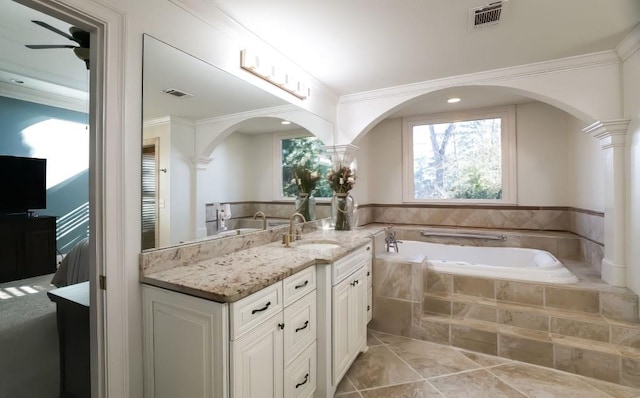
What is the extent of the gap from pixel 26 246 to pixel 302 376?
449cm

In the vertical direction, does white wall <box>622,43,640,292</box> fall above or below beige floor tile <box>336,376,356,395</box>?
above

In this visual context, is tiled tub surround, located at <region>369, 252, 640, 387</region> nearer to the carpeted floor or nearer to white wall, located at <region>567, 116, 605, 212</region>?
white wall, located at <region>567, 116, 605, 212</region>

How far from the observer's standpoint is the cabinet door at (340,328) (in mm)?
1750

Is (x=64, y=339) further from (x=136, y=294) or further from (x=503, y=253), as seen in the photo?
(x=503, y=253)

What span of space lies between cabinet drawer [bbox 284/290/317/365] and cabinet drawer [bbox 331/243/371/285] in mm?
193

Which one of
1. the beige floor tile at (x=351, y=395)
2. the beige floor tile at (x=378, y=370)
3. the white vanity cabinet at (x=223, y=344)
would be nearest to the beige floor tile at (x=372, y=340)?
the beige floor tile at (x=378, y=370)

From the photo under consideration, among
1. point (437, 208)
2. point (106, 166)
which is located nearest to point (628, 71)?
point (437, 208)

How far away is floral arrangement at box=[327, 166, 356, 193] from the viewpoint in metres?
2.88

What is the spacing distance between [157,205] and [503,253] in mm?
3586

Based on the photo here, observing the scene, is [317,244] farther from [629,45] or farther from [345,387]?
[629,45]

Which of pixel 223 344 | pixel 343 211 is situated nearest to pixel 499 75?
pixel 343 211

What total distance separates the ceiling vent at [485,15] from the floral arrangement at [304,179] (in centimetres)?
176

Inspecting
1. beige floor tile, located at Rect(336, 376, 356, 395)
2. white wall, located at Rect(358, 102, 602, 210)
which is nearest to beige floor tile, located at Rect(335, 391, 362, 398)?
beige floor tile, located at Rect(336, 376, 356, 395)

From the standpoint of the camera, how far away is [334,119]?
3.26 meters
